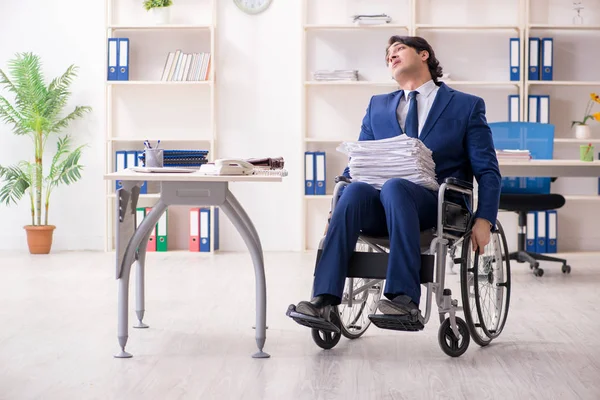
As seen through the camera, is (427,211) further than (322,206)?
No

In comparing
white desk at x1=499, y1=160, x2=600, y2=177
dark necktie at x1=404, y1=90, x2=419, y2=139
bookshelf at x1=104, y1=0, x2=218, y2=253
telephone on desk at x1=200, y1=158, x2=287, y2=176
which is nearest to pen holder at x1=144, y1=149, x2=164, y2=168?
telephone on desk at x1=200, y1=158, x2=287, y2=176

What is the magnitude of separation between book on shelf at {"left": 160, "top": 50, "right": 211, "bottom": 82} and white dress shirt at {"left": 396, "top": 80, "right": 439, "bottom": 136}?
2893mm

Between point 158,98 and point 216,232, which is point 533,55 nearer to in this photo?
point 216,232

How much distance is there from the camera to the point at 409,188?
2865 millimetres

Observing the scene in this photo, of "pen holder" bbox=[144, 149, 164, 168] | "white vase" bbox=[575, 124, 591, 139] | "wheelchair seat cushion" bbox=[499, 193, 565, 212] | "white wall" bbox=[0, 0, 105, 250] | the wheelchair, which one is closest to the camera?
the wheelchair

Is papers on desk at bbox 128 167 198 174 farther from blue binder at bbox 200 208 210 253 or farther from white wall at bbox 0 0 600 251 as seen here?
white wall at bbox 0 0 600 251

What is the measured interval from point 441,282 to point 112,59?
12.4 feet

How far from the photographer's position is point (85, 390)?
2.54 meters

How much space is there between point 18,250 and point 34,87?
1.18 m

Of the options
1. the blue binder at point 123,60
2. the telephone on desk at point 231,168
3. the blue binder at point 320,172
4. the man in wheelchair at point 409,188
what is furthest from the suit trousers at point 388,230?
the blue binder at point 123,60

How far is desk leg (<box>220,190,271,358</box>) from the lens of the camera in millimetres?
2951

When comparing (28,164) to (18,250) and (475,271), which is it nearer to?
(18,250)

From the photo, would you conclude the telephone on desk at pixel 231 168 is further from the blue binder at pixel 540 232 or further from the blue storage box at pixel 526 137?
the blue binder at pixel 540 232

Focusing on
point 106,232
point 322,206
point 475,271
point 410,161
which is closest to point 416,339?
point 475,271
